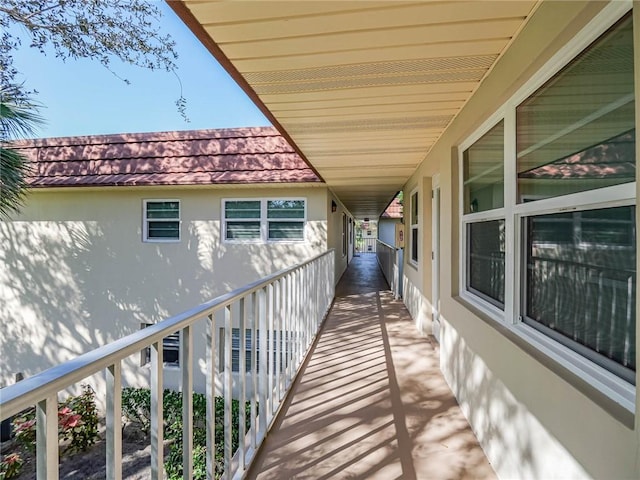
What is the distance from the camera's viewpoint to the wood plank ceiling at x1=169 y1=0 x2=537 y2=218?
1438 millimetres

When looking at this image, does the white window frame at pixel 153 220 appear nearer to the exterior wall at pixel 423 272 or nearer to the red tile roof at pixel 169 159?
the red tile roof at pixel 169 159

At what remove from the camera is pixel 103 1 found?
5.02 meters

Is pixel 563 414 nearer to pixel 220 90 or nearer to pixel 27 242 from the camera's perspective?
pixel 220 90

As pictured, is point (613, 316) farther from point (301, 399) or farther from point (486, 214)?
point (301, 399)

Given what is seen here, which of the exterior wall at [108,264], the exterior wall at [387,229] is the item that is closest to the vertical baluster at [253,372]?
the exterior wall at [108,264]

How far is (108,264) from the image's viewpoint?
22.7 feet

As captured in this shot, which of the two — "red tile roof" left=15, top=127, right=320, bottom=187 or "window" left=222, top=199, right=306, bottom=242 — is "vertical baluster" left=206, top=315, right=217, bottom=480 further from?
"window" left=222, top=199, right=306, bottom=242

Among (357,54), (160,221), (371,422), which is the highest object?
(357,54)

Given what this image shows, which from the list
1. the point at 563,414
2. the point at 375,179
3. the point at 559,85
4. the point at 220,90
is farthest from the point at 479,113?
the point at 220,90

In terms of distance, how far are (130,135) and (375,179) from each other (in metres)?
5.10

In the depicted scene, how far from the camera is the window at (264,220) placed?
6.55m

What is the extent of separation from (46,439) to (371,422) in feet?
6.66

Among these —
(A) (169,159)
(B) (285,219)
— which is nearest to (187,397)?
(B) (285,219)

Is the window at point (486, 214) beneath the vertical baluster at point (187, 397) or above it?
above
